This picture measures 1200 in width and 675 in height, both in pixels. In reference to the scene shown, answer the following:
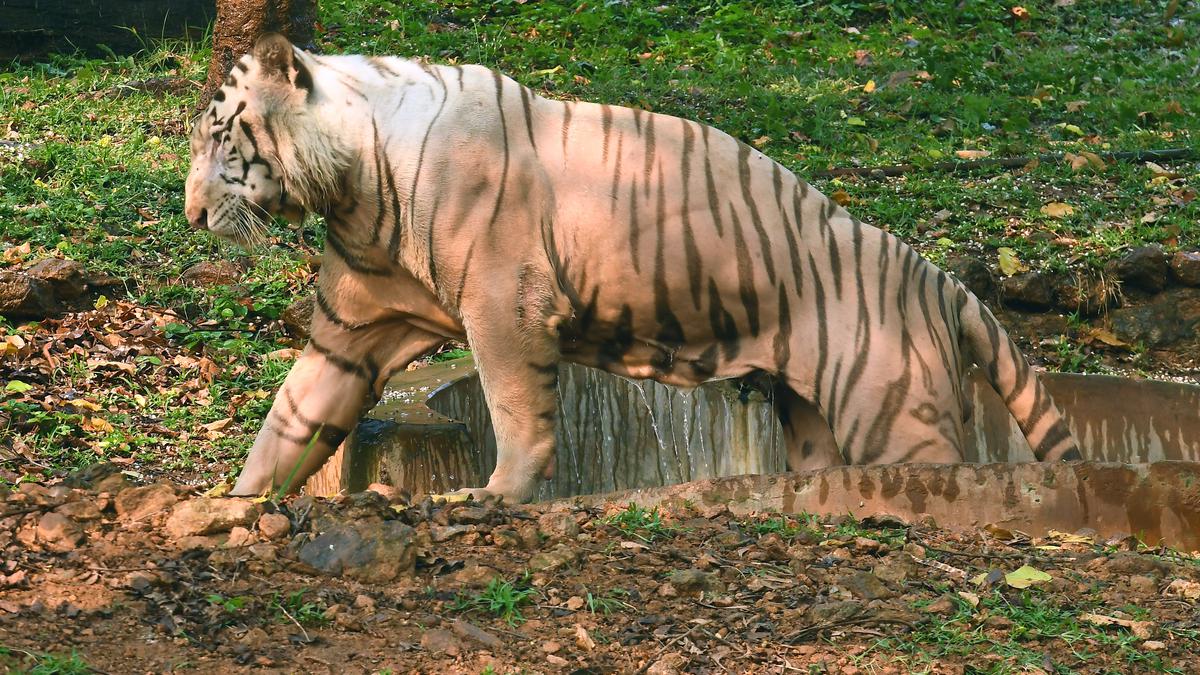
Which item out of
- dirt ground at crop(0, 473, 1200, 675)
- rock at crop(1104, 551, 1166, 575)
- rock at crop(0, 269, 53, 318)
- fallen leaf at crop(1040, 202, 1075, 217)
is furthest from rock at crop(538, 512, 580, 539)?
fallen leaf at crop(1040, 202, 1075, 217)

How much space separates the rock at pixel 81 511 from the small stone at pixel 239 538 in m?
0.36

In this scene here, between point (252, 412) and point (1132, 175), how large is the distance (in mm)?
5466

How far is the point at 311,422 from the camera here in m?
5.48

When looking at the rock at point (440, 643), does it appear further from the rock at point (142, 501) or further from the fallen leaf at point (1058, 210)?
the fallen leaf at point (1058, 210)

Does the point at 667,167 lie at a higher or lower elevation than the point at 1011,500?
higher

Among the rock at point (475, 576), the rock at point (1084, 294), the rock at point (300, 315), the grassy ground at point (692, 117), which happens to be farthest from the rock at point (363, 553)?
the rock at point (1084, 294)

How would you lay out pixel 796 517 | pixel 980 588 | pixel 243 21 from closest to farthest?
pixel 980 588 → pixel 796 517 → pixel 243 21

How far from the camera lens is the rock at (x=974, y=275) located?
25.3 feet

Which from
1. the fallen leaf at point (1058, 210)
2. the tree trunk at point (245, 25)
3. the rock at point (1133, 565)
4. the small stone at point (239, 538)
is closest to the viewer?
the small stone at point (239, 538)

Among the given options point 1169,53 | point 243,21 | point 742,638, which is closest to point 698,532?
point 742,638

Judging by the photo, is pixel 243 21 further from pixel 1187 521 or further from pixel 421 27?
pixel 1187 521

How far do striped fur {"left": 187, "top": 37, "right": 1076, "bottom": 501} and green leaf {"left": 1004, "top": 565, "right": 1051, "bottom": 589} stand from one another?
1482 mm

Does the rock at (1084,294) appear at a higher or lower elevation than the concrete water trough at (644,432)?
higher

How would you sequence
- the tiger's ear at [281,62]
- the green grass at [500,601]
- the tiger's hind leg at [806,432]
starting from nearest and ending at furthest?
the green grass at [500,601] → the tiger's ear at [281,62] → the tiger's hind leg at [806,432]
